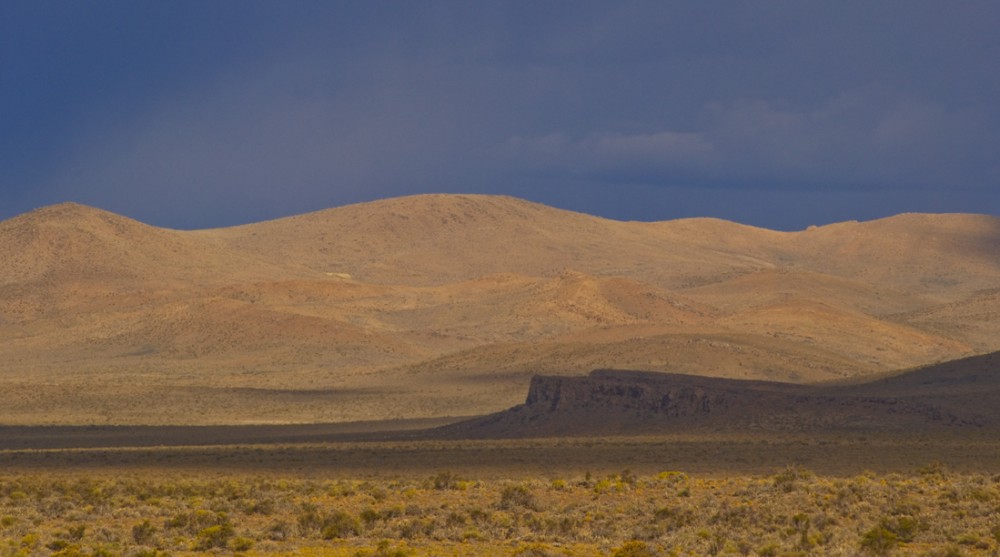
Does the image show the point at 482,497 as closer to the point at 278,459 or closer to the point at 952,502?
the point at 952,502

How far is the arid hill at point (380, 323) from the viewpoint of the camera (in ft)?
287

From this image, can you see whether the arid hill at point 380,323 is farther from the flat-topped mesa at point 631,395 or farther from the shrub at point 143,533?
the shrub at point 143,533

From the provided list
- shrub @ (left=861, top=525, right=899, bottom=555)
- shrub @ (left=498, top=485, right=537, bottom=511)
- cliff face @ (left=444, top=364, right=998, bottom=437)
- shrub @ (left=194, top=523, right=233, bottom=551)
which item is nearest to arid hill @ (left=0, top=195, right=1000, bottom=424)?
cliff face @ (left=444, top=364, right=998, bottom=437)

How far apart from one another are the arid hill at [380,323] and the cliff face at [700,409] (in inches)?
668

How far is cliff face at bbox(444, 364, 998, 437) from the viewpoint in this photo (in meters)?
54.7

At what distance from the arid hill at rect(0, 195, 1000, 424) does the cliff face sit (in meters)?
17.0

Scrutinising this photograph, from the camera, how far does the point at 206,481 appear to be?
3719 centimetres

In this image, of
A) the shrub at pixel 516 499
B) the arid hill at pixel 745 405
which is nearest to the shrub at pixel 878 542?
the shrub at pixel 516 499

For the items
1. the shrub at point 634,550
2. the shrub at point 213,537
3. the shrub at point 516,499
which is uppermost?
the shrub at point 516,499

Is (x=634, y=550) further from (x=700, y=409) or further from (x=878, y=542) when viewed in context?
(x=700, y=409)

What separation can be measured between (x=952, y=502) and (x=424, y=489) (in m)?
11.7

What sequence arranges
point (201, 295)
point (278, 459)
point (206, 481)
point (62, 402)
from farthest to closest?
1. point (201, 295)
2. point (62, 402)
3. point (278, 459)
4. point (206, 481)

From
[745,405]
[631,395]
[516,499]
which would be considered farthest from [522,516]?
[631,395]

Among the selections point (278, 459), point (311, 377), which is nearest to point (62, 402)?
point (311, 377)
